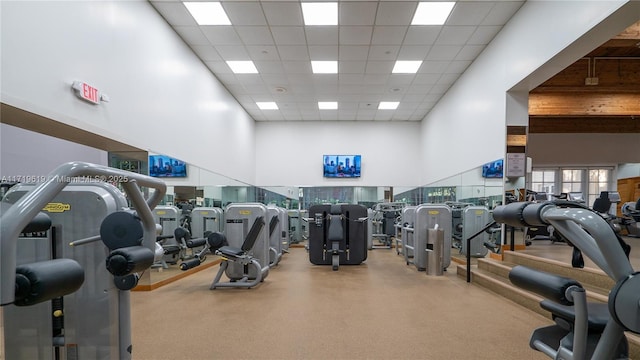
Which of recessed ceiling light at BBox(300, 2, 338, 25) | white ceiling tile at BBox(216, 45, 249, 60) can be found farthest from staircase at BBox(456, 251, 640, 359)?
white ceiling tile at BBox(216, 45, 249, 60)

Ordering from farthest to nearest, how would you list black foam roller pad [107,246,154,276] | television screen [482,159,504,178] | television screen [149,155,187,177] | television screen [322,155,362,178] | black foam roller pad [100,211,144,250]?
television screen [322,155,362,178] < television screen [482,159,504,178] < television screen [149,155,187,177] < black foam roller pad [100,211,144,250] < black foam roller pad [107,246,154,276]

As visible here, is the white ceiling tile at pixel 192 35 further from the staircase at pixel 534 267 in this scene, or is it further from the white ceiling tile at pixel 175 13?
the staircase at pixel 534 267

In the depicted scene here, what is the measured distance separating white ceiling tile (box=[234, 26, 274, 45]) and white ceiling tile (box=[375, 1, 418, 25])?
80.9 inches

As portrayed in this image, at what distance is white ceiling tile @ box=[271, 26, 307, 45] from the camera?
6.17 m

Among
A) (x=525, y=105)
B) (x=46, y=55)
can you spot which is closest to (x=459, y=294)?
(x=525, y=105)

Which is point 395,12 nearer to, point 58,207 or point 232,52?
point 232,52

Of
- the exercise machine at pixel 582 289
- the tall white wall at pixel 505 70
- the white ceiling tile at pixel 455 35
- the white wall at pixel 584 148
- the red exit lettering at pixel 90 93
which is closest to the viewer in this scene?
the exercise machine at pixel 582 289

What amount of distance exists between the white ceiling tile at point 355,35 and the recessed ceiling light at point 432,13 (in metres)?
0.86

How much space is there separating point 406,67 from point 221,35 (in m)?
4.17

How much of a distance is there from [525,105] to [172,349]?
6.34m

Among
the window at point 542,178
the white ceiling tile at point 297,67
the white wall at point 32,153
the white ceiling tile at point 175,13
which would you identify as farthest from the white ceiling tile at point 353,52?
the window at point 542,178

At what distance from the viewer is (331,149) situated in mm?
12570

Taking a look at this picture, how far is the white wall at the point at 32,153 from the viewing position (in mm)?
3707

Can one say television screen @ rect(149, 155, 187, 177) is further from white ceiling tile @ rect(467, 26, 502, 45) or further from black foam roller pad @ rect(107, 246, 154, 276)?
white ceiling tile @ rect(467, 26, 502, 45)
